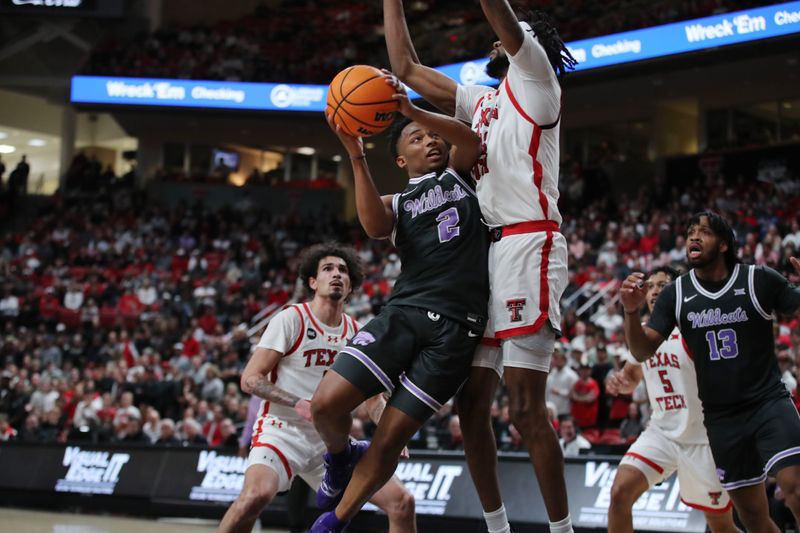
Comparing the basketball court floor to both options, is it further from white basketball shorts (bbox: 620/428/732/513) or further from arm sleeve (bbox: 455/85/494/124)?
arm sleeve (bbox: 455/85/494/124)

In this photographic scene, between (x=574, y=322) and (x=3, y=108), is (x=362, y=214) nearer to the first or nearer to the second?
(x=574, y=322)

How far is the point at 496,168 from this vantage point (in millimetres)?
4672

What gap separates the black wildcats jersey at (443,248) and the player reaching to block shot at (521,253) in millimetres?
91

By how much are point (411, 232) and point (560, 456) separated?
4.30 feet

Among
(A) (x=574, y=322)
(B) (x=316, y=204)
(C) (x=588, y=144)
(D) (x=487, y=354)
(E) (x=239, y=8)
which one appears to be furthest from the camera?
(E) (x=239, y=8)

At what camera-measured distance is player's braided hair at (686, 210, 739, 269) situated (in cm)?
566

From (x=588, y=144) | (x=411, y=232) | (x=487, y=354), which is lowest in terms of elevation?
(x=487, y=354)

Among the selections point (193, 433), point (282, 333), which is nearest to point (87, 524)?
point (193, 433)

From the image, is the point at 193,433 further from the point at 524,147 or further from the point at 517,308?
the point at 524,147

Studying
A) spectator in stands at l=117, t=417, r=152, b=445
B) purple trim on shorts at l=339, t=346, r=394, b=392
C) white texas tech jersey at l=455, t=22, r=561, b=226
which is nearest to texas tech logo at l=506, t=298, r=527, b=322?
white texas tech jersey at l=455, t=22, r=561, b=226

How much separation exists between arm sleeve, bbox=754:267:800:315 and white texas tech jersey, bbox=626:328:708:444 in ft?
4.29

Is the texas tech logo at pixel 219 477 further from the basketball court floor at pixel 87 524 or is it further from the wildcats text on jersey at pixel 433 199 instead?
the wildcats text on jersey at pixel 433 199

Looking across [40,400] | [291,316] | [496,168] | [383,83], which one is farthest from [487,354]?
[40,400]

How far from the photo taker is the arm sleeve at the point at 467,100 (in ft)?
16.7
